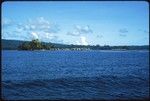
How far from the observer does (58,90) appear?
13742 millimetres

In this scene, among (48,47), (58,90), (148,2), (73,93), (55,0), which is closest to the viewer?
(55,0)

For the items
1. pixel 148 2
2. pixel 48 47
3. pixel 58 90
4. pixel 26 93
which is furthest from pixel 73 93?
pixel 48 47

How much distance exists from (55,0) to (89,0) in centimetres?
24

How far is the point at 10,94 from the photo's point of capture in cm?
1203

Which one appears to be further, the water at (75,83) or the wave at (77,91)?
the water at (75,83)

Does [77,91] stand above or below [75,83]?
above

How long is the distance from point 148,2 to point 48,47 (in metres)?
90.9

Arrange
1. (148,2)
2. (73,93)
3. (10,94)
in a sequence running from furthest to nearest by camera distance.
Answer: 1. (73,93)
2. (10,94)
3. (148,2)

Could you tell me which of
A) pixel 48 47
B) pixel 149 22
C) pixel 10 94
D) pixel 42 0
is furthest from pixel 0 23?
pixel 48 47

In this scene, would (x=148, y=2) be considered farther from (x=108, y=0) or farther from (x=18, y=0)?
(x=18, y=0)

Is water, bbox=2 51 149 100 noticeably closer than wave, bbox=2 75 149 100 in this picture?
No

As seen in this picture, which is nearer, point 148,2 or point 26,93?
point 148,2

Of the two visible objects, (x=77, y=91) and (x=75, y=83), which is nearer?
(x=77, y=91)

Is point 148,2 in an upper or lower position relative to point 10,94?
upper
